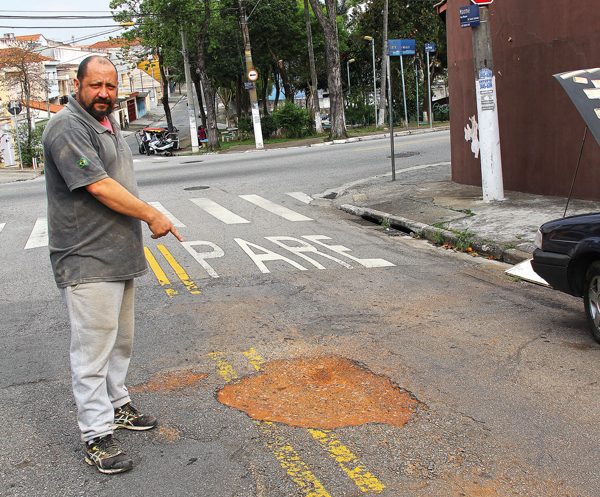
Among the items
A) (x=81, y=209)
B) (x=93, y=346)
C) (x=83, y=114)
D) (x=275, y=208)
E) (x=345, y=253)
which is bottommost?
(x=345, y=253)

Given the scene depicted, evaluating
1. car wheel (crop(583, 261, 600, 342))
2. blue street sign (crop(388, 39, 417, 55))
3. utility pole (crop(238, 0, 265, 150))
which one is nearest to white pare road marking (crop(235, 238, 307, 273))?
car wheel (crop(583, 261, 600, 342))

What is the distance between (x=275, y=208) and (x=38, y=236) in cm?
431

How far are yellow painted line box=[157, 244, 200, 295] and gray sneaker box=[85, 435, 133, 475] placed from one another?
3982 millimetres

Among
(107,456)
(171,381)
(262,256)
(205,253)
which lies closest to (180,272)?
(205,253)

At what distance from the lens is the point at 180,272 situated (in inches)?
352

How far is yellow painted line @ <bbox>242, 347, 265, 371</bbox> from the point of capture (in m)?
5.41

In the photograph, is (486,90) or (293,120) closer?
(486,90)

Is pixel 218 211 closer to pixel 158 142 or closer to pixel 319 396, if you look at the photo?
pixel 319 396

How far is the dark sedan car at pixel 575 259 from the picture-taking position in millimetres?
5770

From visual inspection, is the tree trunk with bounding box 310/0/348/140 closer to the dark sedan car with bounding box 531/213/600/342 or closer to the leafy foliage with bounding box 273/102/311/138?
the leafy foliage with bounding box 273/102/311/138

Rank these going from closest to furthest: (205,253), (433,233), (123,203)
Result: (123,203) → (205,253) → (433,233)

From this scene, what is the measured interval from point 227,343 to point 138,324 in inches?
44.7

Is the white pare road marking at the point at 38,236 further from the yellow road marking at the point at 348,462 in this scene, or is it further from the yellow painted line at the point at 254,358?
the yellow road marking at the point at 348,462

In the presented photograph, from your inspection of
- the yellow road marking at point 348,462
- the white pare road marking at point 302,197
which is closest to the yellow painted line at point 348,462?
the yellow road marking at point 348,462
